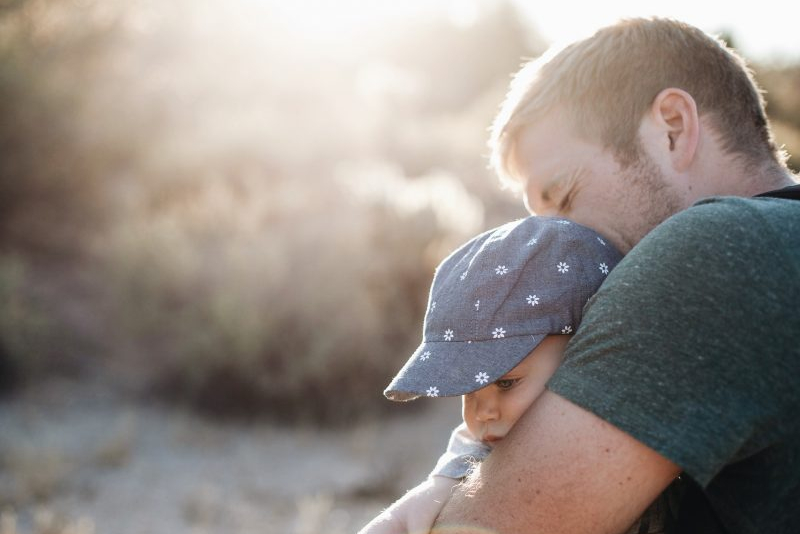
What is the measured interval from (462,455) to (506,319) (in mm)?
437

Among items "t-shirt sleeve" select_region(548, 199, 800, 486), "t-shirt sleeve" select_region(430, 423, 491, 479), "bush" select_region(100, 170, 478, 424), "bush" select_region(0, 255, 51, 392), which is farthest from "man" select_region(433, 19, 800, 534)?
"bush" select_region(0, 255, 51, 392)

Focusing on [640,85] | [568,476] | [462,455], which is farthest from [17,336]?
[568,476]

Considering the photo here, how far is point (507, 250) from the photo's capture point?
1685 mm

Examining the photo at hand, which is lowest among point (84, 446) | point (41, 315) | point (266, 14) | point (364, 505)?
point (364, 505)

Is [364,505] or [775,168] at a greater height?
[775,168]

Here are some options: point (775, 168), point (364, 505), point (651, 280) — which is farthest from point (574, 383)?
point (364, 505)

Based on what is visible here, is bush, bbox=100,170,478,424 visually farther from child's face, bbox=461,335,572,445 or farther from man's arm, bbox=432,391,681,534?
man's arm, bbox=432,391,681,534

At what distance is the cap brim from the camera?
1.59m

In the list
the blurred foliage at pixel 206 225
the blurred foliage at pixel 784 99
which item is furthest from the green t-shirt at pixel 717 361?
the blurred foliage at pixel 784 99

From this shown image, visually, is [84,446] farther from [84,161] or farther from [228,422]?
[84,161]

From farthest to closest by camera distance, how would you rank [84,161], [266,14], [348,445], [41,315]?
[266,14] → [84,161] → [41,315] → [348,445]

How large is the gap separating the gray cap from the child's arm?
0.26 m

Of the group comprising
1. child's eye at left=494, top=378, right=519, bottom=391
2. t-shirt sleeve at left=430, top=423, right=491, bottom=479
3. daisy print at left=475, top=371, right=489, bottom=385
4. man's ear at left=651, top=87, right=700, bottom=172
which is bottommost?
t-shirt sleeve at left=430, top=423, right=491, bottom=479

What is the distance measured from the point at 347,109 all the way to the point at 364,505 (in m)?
10.8
